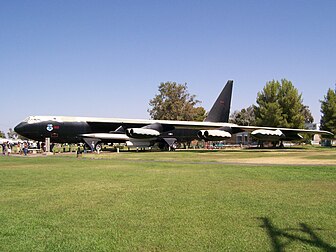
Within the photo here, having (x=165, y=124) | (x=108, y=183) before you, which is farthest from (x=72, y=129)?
(x=108, y=183)

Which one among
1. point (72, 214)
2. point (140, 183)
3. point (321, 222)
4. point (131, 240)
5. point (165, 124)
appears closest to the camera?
point (131, 240)

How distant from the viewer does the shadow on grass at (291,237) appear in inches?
219

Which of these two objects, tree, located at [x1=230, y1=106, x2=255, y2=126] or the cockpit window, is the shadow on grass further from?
tree, located at [x1=230, y1=106, x2=255, y2=126]

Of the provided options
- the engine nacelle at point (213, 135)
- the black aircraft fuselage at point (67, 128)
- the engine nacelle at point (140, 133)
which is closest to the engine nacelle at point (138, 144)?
the black aircraft fuselage at point (67, 128)

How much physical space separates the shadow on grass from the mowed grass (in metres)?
0.02

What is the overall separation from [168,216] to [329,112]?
205 ft

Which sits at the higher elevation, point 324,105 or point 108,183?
point 324,105

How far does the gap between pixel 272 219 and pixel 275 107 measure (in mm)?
59260

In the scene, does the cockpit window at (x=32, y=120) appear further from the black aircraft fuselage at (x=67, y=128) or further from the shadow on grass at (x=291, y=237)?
the shadow on grass at (x=291, y=237)

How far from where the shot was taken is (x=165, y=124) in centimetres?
4603

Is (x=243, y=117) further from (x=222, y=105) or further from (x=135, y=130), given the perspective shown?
(x=135, y=130)

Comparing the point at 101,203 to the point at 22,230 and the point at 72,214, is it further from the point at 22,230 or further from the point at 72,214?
the point at 22,230

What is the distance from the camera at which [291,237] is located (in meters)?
6.05

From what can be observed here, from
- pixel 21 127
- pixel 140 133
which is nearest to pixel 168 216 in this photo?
pixel 140 133
